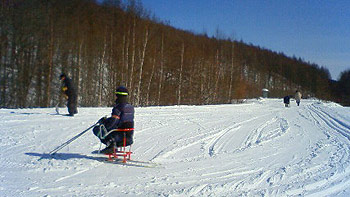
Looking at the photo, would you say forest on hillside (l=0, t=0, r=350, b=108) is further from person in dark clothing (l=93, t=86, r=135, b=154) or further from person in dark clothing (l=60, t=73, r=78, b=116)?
person in dark clothing (l=93, t=86, r=135, b=154)

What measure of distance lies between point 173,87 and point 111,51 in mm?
A: 9917

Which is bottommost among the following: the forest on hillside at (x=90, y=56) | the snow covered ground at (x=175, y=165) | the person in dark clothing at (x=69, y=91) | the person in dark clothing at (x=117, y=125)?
the snow covered ground at (x=175, y=165)

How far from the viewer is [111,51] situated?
26375 millimetres

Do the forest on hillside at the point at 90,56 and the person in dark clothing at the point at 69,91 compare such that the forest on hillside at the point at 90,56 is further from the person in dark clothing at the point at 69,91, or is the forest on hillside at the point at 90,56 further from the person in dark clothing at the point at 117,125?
the person in dark clothing at the point at 117,125

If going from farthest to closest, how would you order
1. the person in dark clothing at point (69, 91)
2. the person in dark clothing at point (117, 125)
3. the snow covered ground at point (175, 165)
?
the person in dark clothing at point (69, 91), the person in dark clothing at point (117, 125), the snow covered ground at point (175, 165)

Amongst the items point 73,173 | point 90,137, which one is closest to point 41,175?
point 73,173

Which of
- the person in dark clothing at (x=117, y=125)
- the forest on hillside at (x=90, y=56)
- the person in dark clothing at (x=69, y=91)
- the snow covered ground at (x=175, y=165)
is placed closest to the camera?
the snow covered ground at (x=175, y=165)

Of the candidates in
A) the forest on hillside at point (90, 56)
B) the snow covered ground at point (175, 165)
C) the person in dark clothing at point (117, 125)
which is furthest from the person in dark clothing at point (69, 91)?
the forest on hillside at point (90, 56)

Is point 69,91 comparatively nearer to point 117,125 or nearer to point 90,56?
point 117,125

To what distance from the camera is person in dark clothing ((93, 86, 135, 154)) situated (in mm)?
5516

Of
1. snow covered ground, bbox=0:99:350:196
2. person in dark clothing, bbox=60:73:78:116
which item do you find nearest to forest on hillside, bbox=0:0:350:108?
person in dark clothing, bbox=60:73:78:116

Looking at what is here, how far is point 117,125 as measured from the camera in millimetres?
5621

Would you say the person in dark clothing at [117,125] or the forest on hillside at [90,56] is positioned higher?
the forest on hillside at [90,56]

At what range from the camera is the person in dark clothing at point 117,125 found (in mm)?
5516
